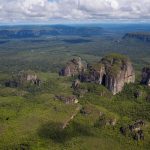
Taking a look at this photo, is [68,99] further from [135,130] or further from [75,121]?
[135,130]

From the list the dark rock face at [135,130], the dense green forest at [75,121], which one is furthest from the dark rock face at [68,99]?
the dark rock face at [135,130]

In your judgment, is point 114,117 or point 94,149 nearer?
point 94,149

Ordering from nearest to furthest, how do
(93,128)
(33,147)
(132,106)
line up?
(33,147), (93,128), (132,106)

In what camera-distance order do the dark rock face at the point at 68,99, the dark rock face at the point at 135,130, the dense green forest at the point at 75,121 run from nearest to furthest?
the dense green forest at the point at 75,121 → the dark rock face at the point at 135,130 → the dark rock face at the point at 68,99

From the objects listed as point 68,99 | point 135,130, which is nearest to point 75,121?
point 68,99

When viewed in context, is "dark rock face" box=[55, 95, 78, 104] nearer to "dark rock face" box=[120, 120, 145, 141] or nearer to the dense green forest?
the dense green forest

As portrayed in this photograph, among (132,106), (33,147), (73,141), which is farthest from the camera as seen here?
(132,106)

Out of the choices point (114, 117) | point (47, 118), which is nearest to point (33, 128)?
point (47, 118)

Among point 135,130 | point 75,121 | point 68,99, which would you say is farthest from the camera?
point 68,99

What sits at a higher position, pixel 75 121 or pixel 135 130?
pixel 135 130

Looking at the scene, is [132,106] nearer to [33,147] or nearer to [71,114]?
[71,114]

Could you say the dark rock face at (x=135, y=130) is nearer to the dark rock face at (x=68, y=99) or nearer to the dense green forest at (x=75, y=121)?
the dense green forest at (x=75, y=121)
